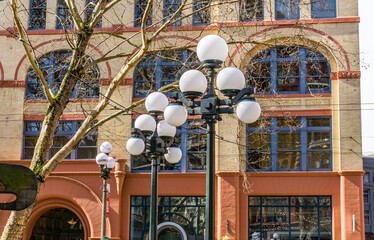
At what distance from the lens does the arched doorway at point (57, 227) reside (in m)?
28.3

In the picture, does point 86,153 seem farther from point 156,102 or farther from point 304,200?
point 156,102

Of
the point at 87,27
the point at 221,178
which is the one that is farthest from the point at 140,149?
the point at 221,178

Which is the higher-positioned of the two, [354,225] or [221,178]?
[221,178]

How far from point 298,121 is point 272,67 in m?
2.60

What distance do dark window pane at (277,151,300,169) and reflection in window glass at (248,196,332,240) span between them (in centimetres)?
133

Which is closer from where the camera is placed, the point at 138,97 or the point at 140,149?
the point at 140,149

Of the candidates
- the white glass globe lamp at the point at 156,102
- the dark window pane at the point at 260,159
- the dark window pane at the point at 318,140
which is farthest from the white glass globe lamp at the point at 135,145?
the dark window pane at the point at 318,140

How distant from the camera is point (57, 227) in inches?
1193

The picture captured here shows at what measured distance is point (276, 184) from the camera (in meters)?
24.5

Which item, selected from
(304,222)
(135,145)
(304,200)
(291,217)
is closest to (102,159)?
(135,145)

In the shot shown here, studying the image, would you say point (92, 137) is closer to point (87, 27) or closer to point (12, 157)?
point (12, 157)

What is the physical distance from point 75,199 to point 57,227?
5.96 metres

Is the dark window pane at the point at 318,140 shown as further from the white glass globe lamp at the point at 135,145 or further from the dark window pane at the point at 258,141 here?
the white glass globe lamp at the point at 135,145

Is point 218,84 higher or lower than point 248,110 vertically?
higher
